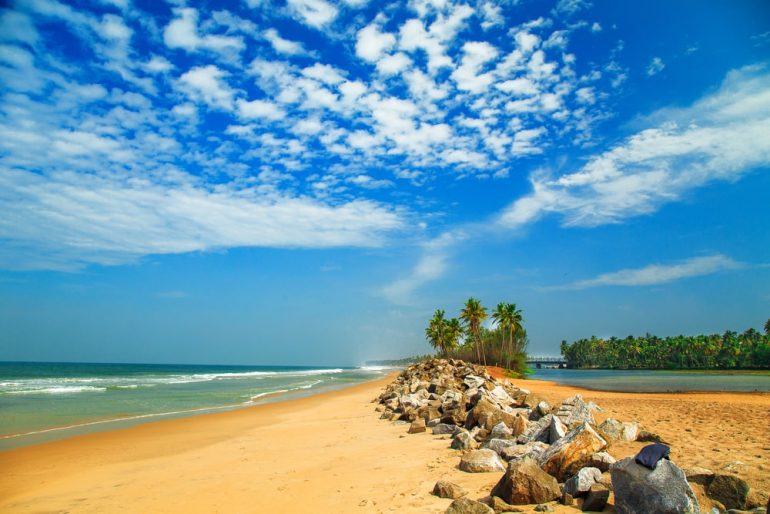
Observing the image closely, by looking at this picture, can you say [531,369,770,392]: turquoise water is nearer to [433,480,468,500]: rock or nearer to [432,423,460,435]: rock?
Result: [432,423,460,435]: rock

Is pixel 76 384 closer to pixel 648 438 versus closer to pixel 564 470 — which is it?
pixel 648 438

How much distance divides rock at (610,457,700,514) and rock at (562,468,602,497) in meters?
0.63

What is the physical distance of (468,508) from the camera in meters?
5.17

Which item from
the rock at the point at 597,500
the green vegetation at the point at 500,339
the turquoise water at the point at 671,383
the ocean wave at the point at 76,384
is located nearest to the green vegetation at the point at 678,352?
the turquoise water at the point at 671,383

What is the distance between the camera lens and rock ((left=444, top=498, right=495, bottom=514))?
5.10m

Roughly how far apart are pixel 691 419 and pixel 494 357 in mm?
52048

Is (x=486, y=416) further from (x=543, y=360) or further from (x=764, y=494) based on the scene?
(x=543, y=360)

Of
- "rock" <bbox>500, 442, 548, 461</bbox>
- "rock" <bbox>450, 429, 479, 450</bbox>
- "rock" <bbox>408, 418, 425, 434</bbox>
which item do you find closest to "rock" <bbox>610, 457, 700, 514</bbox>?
"rock" <bbox>500, 442, 548, 461</bbox>

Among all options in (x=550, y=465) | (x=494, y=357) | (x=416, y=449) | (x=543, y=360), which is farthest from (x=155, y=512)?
(x=543, y=360)

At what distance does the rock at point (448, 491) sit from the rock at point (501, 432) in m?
2.93

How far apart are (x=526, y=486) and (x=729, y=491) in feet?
6.98

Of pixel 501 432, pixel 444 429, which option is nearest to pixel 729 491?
pixel 501 432

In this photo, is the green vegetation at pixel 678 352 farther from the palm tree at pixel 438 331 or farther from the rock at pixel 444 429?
the rock at pixel 444 429

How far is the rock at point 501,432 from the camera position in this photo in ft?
29.2
